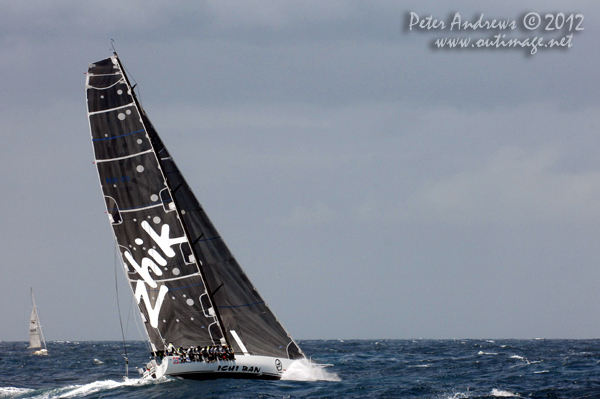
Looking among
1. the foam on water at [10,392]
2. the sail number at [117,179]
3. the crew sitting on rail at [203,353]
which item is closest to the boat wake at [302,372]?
the crew sitting on rail at [203,353]

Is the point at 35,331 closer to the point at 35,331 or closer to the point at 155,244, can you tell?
the point at 35,331

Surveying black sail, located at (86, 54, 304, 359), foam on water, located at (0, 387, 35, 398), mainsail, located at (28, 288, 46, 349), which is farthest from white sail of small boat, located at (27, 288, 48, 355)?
black sail, located at (86, 54, 304, 359)

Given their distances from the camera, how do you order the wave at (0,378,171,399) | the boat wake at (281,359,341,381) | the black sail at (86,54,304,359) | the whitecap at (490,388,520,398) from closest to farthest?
the whitecap at (490,388,520,398) < the black sail at (86,54,304,359) < the wave at (0,378,171,399) < the boat wake at (281,359,341,381)

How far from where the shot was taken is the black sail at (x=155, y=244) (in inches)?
1292

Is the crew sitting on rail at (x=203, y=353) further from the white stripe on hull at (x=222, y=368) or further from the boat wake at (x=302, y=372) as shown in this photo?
the boat wake at (x=302, y=372)

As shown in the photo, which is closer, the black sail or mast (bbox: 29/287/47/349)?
the black sail

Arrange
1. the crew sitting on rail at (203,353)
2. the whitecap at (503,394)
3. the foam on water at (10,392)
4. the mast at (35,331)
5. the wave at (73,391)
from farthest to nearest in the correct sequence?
the mast at (35,331)
the foam on water at (10,392)
the wave at (73,391)
the crew sitting on rail at (203,353)
the whitecap at (503,394)

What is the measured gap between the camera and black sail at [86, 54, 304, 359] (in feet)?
108

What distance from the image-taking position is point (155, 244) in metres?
33.1

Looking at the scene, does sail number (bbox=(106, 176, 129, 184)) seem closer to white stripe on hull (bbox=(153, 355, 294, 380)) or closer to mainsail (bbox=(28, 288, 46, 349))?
white stripe on hull (bbox=(153, 355, 294, 380))

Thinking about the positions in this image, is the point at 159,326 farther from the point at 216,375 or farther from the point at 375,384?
the point at 375,384

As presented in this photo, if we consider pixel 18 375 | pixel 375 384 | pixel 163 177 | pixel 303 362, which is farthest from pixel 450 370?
pixel 18 375

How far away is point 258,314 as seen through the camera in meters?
34.3

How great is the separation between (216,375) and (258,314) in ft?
13.0
